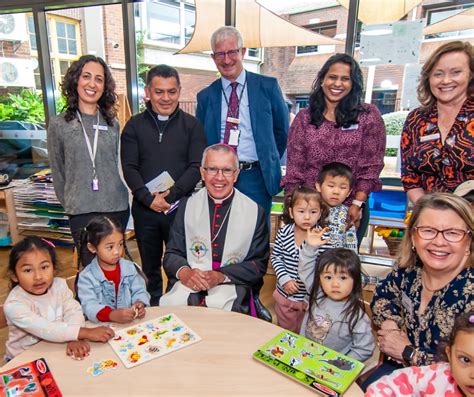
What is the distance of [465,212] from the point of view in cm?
139

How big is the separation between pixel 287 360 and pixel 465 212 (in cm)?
82

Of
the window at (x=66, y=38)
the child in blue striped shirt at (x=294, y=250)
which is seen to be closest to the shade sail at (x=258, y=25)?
the window at (x=66, y=38)

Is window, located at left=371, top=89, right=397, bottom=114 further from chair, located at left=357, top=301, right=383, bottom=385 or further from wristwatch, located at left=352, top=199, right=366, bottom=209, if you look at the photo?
chair, located at left=357, top=301, right=383, bottom=385

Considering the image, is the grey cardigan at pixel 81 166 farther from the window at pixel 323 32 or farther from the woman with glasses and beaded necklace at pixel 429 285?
the window at pixel 323 32

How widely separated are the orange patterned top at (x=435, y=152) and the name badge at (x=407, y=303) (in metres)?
0.70

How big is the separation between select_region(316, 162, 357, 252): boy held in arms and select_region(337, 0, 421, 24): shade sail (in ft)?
6.03

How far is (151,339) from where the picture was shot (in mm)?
1365

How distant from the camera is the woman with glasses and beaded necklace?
4.53ft

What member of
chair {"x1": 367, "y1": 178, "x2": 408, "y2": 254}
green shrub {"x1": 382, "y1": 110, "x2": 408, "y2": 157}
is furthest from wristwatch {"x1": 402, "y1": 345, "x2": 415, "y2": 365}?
green shrub {"x1": 382, "y1": 110, "x2": 408, "y2": 157}

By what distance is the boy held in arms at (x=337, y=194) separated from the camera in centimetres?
210

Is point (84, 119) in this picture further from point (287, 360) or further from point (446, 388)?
point (446, 388)

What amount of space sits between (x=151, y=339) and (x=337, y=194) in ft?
4.10

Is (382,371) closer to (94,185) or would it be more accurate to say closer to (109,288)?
(109,288)

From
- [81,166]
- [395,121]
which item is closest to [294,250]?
[81,166]
